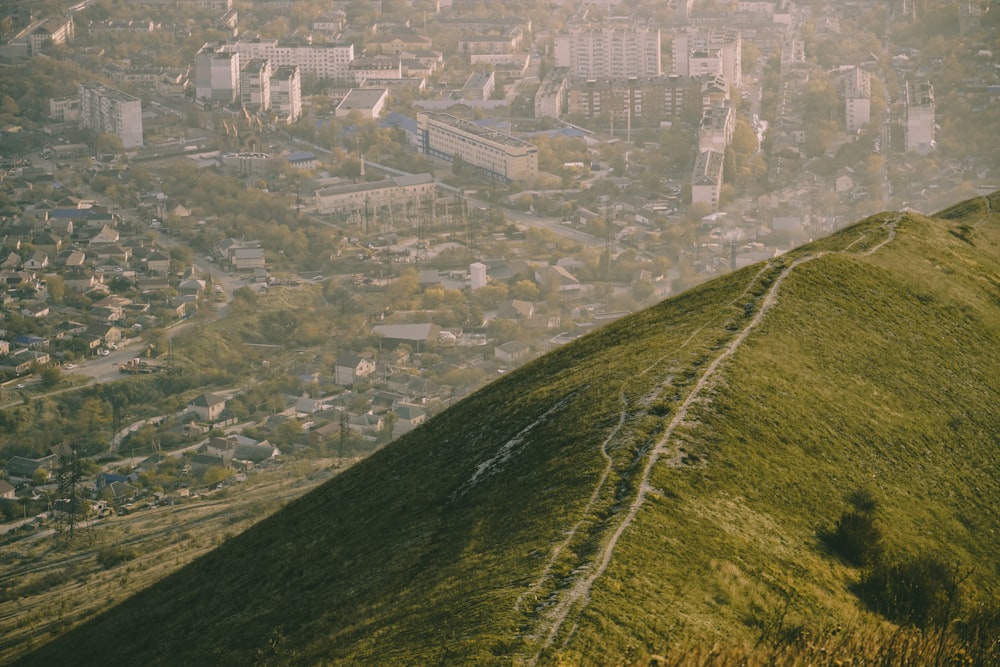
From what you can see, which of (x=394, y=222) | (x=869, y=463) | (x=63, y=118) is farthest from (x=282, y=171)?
(x=869, y=463)

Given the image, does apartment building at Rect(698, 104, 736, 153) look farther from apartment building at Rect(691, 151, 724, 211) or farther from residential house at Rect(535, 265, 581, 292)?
residential house at Rect(535, 265, 581, 292)

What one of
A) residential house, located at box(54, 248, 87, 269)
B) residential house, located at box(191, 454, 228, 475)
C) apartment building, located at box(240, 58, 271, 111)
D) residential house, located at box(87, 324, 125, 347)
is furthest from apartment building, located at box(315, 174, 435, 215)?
residential house, located at box(191, 454, 228, 475)

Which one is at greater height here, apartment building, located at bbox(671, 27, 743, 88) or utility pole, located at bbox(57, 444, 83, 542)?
apartment building, located at bbox(671, 27, 743, 88)

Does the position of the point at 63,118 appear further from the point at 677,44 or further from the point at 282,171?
the point at 677,44

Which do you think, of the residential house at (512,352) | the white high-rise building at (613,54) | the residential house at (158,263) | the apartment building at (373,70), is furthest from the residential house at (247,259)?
the white high-rise building at (613,54)

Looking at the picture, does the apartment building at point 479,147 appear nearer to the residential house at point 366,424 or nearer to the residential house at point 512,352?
the residential house at point 512,352

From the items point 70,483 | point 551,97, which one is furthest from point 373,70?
point 70,483
